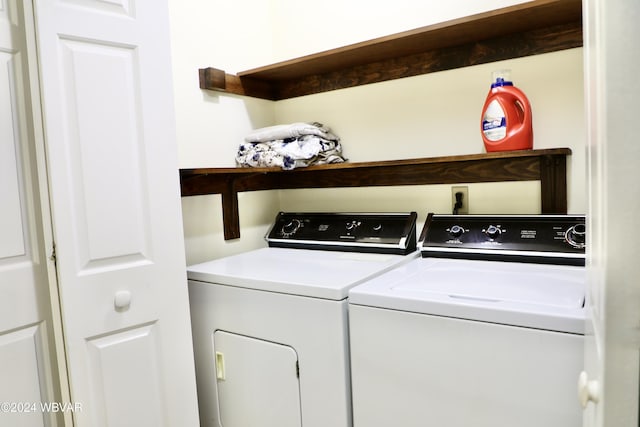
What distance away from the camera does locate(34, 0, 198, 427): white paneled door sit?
4.43 feet

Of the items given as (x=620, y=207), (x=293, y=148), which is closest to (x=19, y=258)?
(x=293, y=148)

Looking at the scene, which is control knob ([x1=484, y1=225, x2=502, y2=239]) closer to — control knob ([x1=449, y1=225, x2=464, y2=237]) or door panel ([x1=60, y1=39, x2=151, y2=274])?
control knob ([x1=449, y1=225, x2=464, y2=237])

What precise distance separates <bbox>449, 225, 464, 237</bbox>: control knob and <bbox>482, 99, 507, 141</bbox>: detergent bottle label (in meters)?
0.40

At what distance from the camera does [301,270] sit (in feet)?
5.74

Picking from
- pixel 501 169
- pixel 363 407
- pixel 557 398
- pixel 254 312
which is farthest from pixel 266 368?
pixel 501 169

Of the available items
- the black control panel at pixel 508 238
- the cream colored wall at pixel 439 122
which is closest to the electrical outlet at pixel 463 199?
the cream colored wall at pixel 439 122

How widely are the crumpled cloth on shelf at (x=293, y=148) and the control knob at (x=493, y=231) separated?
0.88m

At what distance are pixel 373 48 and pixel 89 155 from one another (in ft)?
4.29

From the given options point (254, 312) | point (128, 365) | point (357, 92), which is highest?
Result: point (357, 92)

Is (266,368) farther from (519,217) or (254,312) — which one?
(519,217)

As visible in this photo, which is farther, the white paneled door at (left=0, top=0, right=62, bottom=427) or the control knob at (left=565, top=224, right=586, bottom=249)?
the control knob at (left=565, top=224, right=586, bottom=249)

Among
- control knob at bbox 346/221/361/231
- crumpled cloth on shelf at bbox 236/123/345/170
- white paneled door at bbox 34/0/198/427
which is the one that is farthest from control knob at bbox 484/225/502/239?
white paneled door at bbox 34/0/198/427

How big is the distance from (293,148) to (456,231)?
2.99ft

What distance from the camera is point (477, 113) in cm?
200
